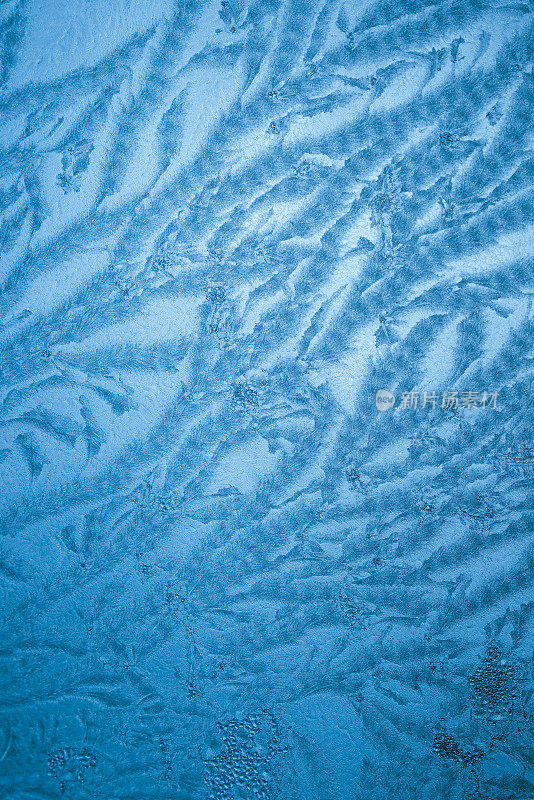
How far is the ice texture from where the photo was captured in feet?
1.43

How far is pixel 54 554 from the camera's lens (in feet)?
1.75

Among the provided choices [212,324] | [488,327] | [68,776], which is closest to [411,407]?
[488,327]

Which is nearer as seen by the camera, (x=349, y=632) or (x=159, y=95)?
(x=159, y=95)

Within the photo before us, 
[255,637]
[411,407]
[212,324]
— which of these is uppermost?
[212,324]

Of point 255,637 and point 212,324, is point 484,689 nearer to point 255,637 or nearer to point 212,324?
point 255,637

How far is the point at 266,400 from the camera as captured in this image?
49cm

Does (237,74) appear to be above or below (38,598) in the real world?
above

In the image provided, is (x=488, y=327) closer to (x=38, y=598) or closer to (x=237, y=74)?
(x=237, y=74)

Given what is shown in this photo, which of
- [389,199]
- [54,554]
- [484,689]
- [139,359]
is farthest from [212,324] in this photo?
[484,689]

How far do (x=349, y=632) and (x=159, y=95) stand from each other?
562 mm

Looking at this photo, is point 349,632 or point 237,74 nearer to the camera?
point 237,74

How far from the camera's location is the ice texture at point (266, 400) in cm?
43

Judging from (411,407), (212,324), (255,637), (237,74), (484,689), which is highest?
(237,74)

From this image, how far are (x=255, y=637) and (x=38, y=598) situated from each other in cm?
24
